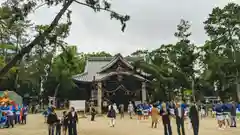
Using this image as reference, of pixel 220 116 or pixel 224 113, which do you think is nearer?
pixel 220 116

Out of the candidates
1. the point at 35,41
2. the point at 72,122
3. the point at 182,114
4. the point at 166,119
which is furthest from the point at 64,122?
the point at 182,114

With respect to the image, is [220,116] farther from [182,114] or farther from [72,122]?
[72,122]

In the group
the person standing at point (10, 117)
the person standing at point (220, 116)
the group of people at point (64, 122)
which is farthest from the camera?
the person standing at point (10, 117)

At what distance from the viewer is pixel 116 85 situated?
38.1m

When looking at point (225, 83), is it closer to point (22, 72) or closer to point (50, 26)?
point (22, 72)

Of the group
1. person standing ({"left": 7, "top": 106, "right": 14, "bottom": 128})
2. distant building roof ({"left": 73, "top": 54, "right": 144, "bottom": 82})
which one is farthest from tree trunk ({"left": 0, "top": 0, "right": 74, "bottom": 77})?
distant building roof ({"left": 73, "top": 54, "right": 144, "bottom": 82})

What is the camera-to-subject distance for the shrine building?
37.4 meters

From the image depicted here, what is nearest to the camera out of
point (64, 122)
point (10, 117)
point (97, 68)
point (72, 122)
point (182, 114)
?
point (182, 114)

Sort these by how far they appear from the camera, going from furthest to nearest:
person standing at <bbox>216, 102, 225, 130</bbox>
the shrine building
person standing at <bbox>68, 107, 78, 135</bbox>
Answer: the shrine building
person standing at <bbox>216, 102, 225, 130</bbox>
person standing at <bbox>68, 107, 78, 135</bbox>

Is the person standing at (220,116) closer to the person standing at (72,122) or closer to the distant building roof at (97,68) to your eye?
the person standing at (72,122)

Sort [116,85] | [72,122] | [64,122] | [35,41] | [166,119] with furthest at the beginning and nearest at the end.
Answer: [116,85] < [64,122] < [72,122] < [166,119] < [35,41]

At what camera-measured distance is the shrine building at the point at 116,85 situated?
37.4 meters

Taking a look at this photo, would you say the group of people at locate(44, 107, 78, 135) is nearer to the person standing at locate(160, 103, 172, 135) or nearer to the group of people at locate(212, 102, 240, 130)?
the person standing at locate(160, 103, 172, 135)

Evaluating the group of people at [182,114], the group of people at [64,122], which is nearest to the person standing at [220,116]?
the group of people at [182,114]
